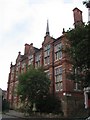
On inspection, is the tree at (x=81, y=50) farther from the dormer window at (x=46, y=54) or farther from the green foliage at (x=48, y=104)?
the dormer window at (x=46, y=54)

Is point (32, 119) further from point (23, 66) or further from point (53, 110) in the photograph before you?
point (23, 66)

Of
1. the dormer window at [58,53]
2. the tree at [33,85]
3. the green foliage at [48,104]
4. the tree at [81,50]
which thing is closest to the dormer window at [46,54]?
the dormer window at [58,53]

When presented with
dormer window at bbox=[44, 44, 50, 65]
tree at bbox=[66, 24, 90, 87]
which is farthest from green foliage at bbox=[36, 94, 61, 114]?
tree at bbox=[66, 24, 90, 87]

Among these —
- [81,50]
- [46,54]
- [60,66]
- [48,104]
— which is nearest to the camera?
[81,50]

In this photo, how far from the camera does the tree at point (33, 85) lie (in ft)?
123

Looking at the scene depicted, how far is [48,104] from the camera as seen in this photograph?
39.4m

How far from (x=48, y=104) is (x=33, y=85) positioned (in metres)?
4.38

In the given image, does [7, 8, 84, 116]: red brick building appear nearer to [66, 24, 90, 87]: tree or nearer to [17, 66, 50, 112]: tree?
[17, 66, 50, 112]: tree

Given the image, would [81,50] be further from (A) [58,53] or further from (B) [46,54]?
A: (B) [46,54]

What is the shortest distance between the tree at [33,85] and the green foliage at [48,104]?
1.19 meters

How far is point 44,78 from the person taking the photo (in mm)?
38719

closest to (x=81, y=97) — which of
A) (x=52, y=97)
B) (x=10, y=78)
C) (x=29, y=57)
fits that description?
(x=52, y=97)

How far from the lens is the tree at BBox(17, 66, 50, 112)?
37591 millimetres

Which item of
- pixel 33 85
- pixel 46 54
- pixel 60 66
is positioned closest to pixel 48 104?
pixel 33 85
